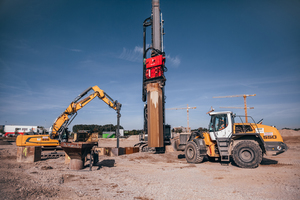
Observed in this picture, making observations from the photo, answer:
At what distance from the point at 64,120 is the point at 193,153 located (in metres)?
10.1

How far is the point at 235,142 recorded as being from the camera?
32.2 ft

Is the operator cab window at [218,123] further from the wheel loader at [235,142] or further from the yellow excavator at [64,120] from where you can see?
the yellow excavator at [64,120]

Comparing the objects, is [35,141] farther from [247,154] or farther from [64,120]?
[247,154]

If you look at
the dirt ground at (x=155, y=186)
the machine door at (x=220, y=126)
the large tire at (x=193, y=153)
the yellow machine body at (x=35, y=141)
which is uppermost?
the machine door at (x=220, y=126)

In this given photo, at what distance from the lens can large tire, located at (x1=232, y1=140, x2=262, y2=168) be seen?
352 inches

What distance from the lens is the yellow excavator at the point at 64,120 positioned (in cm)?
1419

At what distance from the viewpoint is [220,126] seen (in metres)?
10.4

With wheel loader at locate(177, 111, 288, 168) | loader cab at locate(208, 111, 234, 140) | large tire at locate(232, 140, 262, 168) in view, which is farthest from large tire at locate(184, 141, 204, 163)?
large tire at locate(232, 140, 262, 168)

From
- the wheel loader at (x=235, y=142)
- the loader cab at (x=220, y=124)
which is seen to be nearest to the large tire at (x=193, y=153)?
the wheel loader at (x=235, y=142)

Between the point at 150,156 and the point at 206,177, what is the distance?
6.21 meters

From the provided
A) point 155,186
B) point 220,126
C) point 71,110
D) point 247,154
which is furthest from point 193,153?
point 71,110

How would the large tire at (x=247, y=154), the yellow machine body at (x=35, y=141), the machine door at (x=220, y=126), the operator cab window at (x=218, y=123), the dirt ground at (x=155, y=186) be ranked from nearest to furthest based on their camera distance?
the dirt ground at (x=155, y=186)
the large tire at (x=247, y=154)
the machine door at (x=220, y=126)
the operator cab window at (x=218, y=123)
the yellow machine body at (x=35, y=141)

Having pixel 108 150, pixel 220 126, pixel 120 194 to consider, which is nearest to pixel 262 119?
pixel 220 126

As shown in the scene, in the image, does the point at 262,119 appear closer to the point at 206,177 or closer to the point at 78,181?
the point at 206,177
